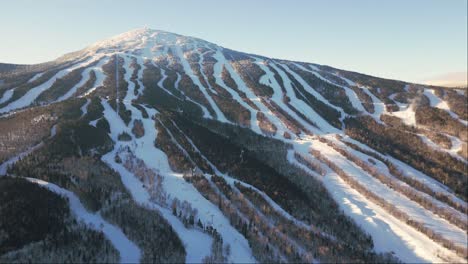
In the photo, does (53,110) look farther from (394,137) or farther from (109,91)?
(394,137)

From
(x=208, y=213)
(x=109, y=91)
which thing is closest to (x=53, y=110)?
(x=109, y=91)

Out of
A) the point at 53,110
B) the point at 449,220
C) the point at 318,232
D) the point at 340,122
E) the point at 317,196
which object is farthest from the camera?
the point at 340,122

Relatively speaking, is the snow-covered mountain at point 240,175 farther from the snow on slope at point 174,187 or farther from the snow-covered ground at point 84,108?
the snow-covered ground at point 84,108

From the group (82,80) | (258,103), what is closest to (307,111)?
(258,103)

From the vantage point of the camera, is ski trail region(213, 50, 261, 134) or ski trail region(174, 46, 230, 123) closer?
ski trail region(213, 50, 261, 134)

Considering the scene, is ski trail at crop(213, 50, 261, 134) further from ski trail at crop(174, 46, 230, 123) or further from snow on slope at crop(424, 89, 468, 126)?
snow on slope at crop(424, 89, 468, 126)

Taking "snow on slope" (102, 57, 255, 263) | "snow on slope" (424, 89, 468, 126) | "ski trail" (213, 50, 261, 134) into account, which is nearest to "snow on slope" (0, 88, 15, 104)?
"snow on slope" (102, 57, 255, 263)
